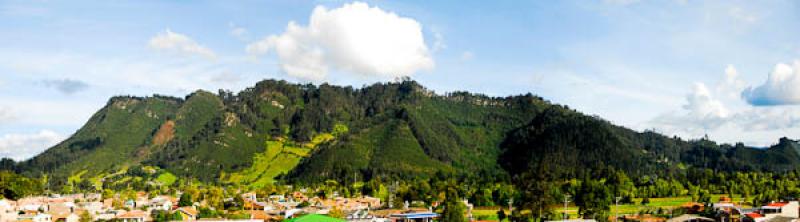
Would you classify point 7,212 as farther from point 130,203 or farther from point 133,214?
point 130,203

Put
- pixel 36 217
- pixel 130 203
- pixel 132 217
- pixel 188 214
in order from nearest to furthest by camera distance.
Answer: pixel 36 217 < pixel 132 217 < pixel 188 214 < pixel 130 203

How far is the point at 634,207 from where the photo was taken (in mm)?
106500

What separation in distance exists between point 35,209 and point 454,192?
2403 inches

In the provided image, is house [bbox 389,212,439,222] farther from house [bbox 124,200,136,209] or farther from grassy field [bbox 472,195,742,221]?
house [bbox 124,200,136,209]

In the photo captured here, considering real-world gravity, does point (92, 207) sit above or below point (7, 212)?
below

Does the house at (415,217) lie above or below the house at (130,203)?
above

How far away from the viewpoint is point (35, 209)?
290 ft

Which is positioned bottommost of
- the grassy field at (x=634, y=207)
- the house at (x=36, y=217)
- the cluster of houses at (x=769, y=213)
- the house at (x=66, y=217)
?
the grassy field at (x=634, y=207)

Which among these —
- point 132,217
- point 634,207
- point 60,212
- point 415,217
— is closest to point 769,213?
point 634,207

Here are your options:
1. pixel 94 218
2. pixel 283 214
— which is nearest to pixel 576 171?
pixel 283 214

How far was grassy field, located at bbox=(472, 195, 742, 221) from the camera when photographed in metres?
97.4

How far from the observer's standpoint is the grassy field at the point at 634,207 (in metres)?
97.4

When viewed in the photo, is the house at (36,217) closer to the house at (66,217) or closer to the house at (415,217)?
the house at (66,217)

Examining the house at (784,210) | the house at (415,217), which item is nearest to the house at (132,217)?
the house at (415,217)
